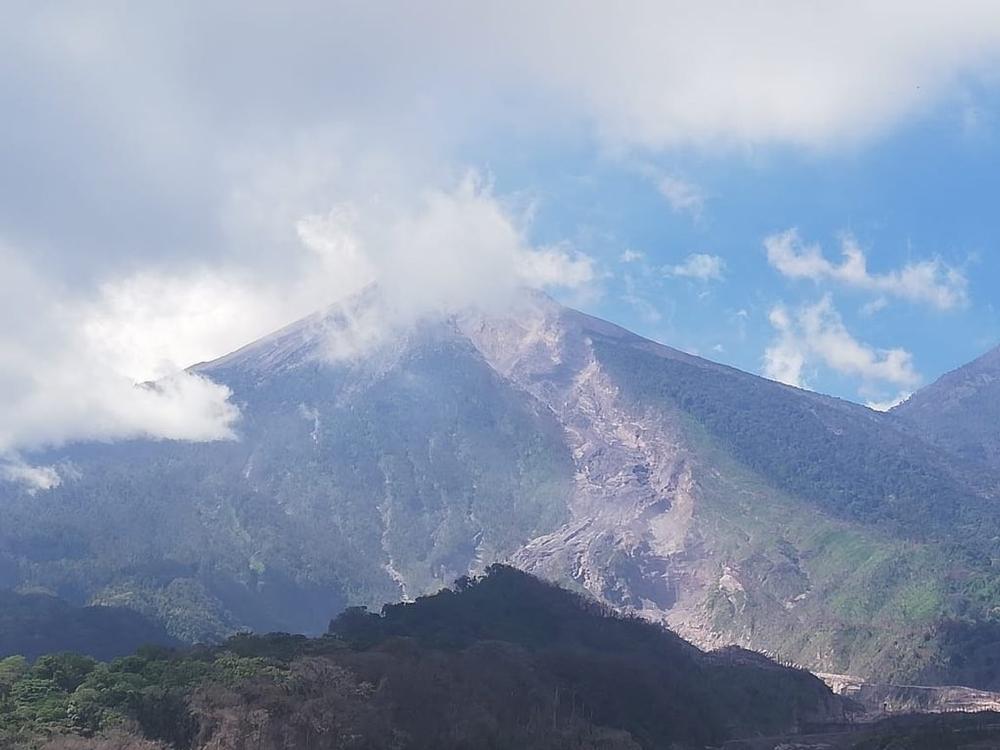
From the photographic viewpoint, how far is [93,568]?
199m

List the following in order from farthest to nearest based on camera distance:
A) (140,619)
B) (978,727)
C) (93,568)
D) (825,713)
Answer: (93,568), (140,619), (825,713), (978,727)

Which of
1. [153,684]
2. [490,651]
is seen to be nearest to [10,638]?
[490,651]

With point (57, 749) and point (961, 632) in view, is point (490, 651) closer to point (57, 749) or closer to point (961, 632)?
point (57, 749)

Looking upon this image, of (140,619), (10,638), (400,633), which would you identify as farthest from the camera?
(140,619)

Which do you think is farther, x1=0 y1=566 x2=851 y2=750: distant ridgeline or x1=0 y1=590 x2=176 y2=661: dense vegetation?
x1=0 y1=590 x2=176 y2=661: dense vegetation

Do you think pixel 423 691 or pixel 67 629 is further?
pixel 67 629

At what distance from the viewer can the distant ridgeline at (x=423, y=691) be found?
66625 mm

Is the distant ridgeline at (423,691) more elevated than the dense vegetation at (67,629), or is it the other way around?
the dense vegetation at (67,629)

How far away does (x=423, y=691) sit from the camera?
81750 millimetres

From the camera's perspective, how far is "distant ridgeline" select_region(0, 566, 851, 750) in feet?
219

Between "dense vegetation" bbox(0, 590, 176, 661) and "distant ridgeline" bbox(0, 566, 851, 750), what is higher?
"dense vegetation" bbox(0, 590, 176, 661)

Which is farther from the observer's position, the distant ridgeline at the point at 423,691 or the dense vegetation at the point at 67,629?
the dense vegetation at the point at 67,629

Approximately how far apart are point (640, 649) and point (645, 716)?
30771 mm

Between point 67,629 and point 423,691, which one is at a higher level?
point 67,629
